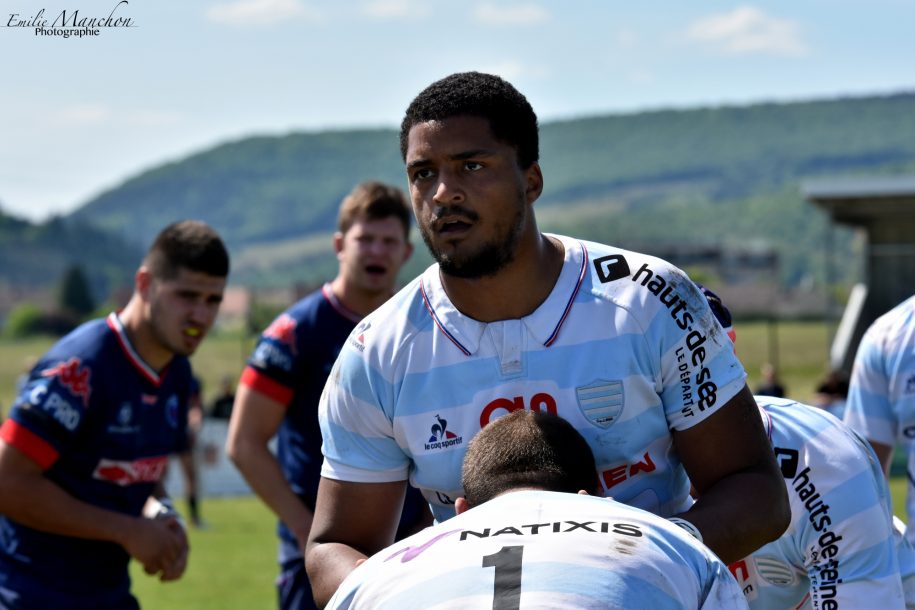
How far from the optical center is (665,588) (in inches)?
106

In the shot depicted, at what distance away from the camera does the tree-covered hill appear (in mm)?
142250

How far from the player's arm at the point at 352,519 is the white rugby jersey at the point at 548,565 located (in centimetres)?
68

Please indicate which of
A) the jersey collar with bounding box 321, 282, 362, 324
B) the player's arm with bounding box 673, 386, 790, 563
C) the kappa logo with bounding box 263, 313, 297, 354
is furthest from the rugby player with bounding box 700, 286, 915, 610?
the kappa logo with bounding box 263, 313, 297, 354

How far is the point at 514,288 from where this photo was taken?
3.57 m

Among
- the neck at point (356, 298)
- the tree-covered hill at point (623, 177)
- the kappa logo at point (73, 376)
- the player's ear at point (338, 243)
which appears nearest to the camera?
the kappa logo at point (73, 376)

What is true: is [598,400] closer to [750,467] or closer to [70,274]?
[750,467]

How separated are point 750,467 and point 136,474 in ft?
11.1

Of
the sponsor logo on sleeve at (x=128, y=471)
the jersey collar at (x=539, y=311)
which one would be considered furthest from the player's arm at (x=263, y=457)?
the jersey collar at (x=539, y=311)

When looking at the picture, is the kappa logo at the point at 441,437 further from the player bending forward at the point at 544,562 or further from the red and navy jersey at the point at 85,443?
the red and navy jersey at the point at 85,443

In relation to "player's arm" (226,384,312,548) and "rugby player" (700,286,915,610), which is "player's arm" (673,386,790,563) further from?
"player's arm" (226,384,312,548)

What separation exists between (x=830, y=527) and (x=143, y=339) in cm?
323

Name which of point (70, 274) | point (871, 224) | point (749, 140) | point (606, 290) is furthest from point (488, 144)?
point (749, 140)

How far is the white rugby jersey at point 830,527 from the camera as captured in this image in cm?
415

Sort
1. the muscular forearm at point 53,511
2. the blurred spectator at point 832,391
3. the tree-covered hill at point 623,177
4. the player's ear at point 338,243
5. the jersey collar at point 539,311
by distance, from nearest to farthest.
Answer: the jersey collar at point 539,311, the muscular forearm at point 53,511, the player's ear at point 338,243, the blurred spectator at point 832,391, the tree-covered hill at point 623,177
